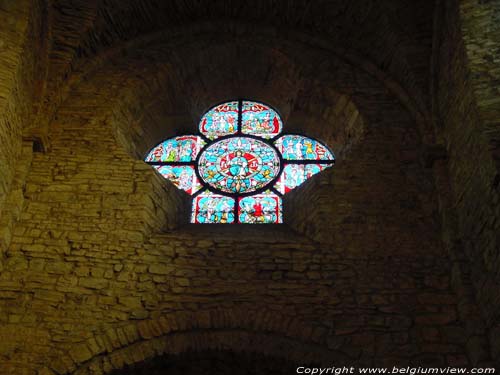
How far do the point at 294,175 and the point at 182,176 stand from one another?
4.59 ft

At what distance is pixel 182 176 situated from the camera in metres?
7.20

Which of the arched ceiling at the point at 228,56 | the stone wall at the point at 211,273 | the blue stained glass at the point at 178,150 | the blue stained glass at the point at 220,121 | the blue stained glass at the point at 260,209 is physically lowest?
the stone wall at the point at 211,273

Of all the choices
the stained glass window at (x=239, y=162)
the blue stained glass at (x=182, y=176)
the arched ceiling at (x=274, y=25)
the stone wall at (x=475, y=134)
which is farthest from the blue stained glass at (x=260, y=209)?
the arched ceiling at (x=274, y=25)

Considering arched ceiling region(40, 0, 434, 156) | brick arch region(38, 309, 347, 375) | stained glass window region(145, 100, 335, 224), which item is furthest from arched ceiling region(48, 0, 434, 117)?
brick arch region(38, 309, 347, 375)

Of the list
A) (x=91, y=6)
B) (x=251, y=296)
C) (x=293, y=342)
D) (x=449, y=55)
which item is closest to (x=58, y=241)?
(x=251, y=296)

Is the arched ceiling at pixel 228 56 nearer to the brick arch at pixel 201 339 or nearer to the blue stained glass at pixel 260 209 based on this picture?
the blue stained glass at pixel 260 209

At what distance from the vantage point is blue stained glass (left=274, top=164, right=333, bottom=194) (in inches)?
276

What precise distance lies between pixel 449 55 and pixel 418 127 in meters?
0.86

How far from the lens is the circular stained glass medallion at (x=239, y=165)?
7047 millimetres

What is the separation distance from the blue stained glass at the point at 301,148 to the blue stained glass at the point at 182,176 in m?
1.18

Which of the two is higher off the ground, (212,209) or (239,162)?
(239,162)

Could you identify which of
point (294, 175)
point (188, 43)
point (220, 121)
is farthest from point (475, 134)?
point (188, 43)

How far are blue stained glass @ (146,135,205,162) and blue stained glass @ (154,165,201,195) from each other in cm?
14

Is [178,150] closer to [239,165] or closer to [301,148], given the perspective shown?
[239,165]
